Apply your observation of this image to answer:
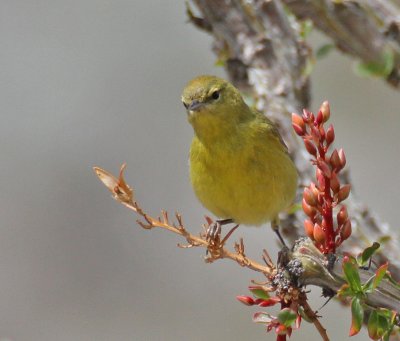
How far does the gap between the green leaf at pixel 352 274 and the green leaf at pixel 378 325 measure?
9cm

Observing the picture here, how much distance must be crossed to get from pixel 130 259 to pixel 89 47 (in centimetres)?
302

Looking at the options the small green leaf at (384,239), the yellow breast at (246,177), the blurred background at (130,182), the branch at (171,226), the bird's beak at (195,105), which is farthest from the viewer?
the blurred background at (130,182)

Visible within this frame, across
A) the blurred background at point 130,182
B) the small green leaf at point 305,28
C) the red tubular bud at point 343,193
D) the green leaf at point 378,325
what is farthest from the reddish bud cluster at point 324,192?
the blurred background at point 130,182

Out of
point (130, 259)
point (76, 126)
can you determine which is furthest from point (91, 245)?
point (76, 126)

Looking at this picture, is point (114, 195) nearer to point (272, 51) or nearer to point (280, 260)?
point (280, 260)

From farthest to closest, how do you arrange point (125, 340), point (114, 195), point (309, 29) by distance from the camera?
point (125, 340), point (309, 29), point (114, 195)

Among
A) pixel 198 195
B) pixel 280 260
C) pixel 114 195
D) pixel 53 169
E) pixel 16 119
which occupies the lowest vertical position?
pixel 280 260

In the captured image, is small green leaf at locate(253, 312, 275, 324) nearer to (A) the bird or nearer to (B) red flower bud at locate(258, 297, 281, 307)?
(B) red flower bud at locate(258, 297, 281, 307)

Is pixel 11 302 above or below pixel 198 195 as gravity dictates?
above

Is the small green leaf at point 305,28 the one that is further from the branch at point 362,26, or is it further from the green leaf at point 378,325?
the green leaf at point 378,325

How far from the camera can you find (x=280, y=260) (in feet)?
8.54

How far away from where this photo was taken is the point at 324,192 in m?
2.49

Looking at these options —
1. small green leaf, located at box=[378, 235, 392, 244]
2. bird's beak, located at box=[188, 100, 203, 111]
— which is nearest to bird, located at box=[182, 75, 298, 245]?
bird's beak, located at box=[188, 100, 203, 111]

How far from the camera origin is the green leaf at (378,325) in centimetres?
237
